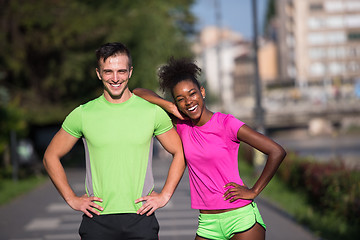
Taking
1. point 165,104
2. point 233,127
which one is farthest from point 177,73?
point 233,127

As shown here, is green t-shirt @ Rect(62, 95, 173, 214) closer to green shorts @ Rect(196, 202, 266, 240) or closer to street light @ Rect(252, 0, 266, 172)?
green shorts @ Rect(196, 202, 266, 240)

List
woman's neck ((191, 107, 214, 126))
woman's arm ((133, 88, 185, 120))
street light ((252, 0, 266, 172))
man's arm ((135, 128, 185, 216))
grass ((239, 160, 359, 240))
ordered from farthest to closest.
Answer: street light ((252, 0, 266, 172))
grass ((239, 160, 359, 240))
woman's arm ((133, 88, 185, 120))
woman's neck ((191, 107, 214, 126))
man's arm ((135, 128, 185, 216))

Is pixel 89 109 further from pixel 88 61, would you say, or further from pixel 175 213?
pixel 88 61

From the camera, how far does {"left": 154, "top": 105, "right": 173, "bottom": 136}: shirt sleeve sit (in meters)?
4.27

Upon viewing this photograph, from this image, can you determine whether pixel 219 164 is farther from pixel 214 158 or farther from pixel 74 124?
pixel 74 124

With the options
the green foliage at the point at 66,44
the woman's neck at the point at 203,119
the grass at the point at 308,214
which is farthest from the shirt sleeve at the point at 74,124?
the green foliage at the point at 66,44

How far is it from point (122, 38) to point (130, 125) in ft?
74.6

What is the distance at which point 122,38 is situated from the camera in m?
26.6

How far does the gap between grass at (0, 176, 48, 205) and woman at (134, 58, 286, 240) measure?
1249 cm

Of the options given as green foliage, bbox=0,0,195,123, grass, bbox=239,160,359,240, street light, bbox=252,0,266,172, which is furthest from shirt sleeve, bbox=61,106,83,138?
green foliage, bbox=0,0,195,123

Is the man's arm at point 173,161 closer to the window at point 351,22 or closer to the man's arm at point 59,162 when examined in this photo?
the man's arm at point 59,162

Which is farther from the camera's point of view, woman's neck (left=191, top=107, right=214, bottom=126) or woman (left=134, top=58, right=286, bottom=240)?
woman's neck (left=191, top=107, right=214, bottom=126)

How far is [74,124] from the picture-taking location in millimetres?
4227

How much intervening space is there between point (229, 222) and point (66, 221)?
346 inches
